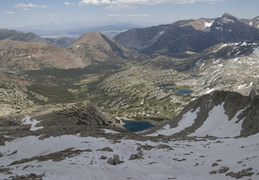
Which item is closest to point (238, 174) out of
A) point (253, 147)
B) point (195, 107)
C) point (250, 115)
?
point (253, 147)

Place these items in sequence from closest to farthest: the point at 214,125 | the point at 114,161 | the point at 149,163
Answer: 1. the point at 149,163
2. the point at 114,161
3. the point at 214,125

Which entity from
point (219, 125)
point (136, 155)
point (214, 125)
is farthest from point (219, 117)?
point (136, 155)

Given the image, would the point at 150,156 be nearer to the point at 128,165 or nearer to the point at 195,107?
the point at 128,165

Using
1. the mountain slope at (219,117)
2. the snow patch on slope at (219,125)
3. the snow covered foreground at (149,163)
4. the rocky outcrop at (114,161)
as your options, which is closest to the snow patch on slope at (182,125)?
the mountain slope at (219,117)

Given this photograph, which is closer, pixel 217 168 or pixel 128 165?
pixel 217 168

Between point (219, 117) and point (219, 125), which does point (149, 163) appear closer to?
point (219, 125)

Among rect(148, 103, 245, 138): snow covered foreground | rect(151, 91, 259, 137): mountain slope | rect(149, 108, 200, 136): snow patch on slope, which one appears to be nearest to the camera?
rect(151, 91, 259, 137): mountain slope

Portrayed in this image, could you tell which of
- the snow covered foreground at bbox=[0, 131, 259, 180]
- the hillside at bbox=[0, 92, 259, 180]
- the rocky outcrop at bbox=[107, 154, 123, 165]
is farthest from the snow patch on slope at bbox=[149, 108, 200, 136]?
the rocky outcrop at bbox=[107, 154, 123, 165]

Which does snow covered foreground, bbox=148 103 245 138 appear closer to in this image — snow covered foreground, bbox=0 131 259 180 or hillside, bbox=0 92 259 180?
hillside, bbox=0 92 259 180

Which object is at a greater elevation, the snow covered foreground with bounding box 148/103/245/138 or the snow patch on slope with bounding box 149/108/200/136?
the snow covered foreground with bounding box 148/103/245/138
